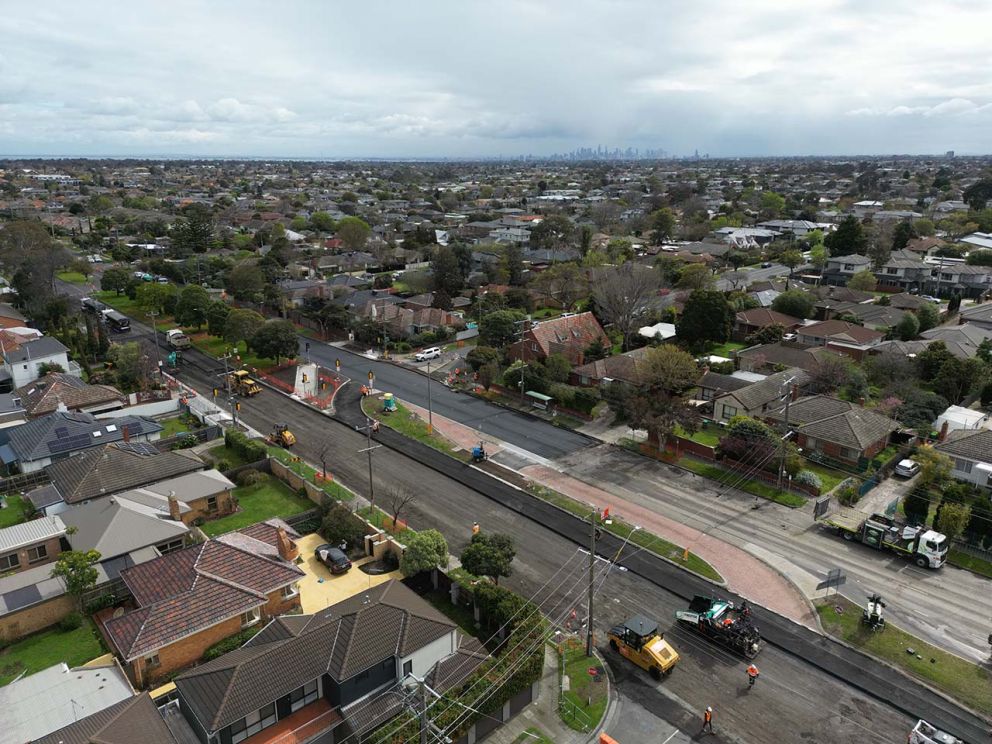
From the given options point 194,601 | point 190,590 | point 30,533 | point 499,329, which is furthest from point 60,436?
point 499,329

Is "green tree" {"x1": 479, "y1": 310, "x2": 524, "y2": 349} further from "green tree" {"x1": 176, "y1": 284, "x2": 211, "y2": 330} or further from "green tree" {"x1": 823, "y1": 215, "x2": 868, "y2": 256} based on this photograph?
"green tree" {"x1": 823, "y1": 215, "x2": 868, "y2": 256}

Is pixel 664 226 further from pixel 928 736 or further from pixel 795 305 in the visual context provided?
pixel 928 736

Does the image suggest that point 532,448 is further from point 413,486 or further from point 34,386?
point 34,386

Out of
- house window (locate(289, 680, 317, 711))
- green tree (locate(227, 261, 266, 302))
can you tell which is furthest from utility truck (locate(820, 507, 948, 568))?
green tree (locate(227, 261, 266, 302))

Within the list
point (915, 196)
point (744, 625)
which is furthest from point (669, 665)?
point (915, 196)

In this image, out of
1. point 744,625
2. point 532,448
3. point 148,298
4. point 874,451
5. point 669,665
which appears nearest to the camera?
point 669,665

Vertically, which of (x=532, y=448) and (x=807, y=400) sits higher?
(x=807, y=400)
